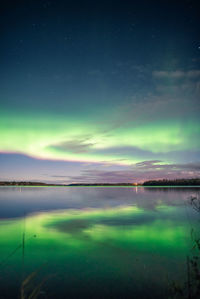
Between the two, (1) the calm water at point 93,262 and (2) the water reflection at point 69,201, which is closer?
(1) the calm water at point 93,262

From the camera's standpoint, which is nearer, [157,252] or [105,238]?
[157,252]

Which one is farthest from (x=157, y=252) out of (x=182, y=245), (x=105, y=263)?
(x=105, y=263)

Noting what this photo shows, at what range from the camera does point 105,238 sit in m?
13.7

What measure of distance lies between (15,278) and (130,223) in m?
13.0

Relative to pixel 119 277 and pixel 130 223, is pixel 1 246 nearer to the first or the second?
pixel 119 277

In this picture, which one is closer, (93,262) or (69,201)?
(93,262)

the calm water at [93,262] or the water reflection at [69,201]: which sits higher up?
the calm water at [93,262]

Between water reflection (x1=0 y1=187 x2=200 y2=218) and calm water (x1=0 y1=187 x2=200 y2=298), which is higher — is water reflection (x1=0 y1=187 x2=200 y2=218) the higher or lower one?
the lower one

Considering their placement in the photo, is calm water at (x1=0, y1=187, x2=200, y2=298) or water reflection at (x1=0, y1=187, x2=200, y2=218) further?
water reflection at (x1=0, y1=187, x2=200, y2=218)

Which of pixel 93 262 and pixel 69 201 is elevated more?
pixel 93 262

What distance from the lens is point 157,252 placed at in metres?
10.8

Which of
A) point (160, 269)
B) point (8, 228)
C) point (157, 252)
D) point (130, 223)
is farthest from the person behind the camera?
point (130, 223)

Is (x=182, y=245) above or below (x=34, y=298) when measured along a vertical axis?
below

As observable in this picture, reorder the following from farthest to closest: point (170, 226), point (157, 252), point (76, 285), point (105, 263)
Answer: point (170, 226), point (157, 252), point (105, 263), point (76, 285)
